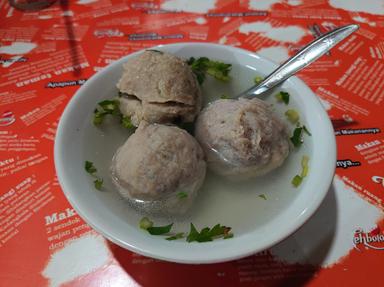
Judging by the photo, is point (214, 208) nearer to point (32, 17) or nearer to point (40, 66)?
point (40, 66)

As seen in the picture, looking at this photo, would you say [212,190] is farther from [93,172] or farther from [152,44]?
[152,44]

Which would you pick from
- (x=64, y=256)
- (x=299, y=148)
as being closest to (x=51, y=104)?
(x=64, y=256)

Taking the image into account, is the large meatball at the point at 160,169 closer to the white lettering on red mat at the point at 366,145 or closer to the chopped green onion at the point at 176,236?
the chopped green onion at the point at 176,236

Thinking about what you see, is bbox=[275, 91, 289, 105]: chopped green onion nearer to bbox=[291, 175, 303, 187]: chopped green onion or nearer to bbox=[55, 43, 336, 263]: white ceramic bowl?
bbox=[55, 43, 336, 263]: white ceramic bowl

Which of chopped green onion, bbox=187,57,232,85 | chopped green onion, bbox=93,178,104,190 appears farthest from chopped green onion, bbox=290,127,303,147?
chopped green onion, bbox=93,178,104,190

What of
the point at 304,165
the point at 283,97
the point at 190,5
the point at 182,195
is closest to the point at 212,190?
the point at 182,195

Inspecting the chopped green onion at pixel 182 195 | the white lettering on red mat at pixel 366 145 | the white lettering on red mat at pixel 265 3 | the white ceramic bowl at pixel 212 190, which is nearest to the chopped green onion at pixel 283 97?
the white ceramic bowl at pixel 212 190
